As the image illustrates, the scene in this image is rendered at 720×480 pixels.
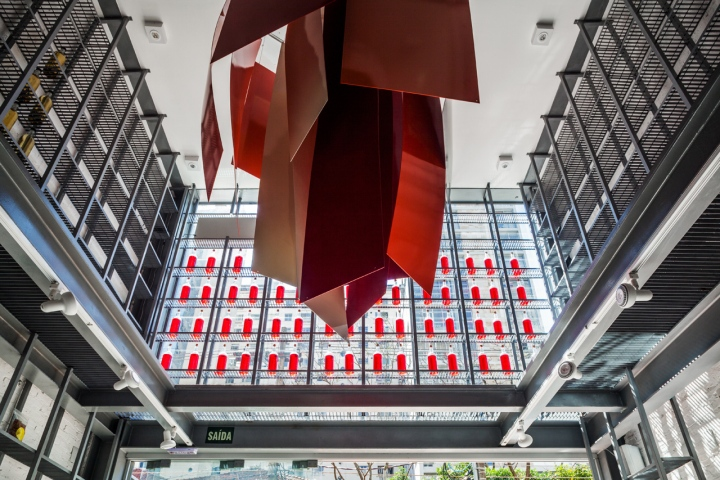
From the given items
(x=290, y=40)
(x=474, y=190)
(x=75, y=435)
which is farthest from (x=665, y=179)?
(x=75, y=435)

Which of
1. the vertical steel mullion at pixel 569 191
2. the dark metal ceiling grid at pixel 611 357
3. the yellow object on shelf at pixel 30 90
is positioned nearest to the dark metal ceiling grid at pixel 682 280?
the dark metal ceiling grid at pixel 611 357

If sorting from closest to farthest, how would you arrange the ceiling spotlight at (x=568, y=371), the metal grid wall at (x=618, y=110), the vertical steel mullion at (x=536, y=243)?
the metal grid wall at (x=618, y=110)
the ceiling spotlight at (x=568, y=371)
the vertical steel mullion at (x=536, y=243)

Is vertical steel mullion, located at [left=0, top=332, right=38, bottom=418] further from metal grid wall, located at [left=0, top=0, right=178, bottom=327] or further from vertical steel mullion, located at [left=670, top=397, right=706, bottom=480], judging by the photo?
vertical steel mullion, located at [left=670, top=397, right=706, bottom=480]

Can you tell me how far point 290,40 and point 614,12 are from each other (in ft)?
16.6

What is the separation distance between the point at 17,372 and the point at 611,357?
466cm

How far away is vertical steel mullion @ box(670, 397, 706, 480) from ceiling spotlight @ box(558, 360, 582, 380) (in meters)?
1.10

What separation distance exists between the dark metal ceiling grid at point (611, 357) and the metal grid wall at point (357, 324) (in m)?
0.85

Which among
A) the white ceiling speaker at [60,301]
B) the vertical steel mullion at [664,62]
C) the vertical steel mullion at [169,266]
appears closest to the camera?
the vertical steel mullion at [664,62]

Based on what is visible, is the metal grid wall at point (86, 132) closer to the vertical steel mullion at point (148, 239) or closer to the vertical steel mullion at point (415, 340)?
the vertical steel mullion at point (148, 239)

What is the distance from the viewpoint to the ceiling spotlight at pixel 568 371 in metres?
4.10

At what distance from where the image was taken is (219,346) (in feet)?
19.9

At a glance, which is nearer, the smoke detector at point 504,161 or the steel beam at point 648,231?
the steel beam at point 648,231

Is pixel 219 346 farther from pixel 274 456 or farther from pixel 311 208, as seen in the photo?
pixel 311 208

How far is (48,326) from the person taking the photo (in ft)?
13.7
